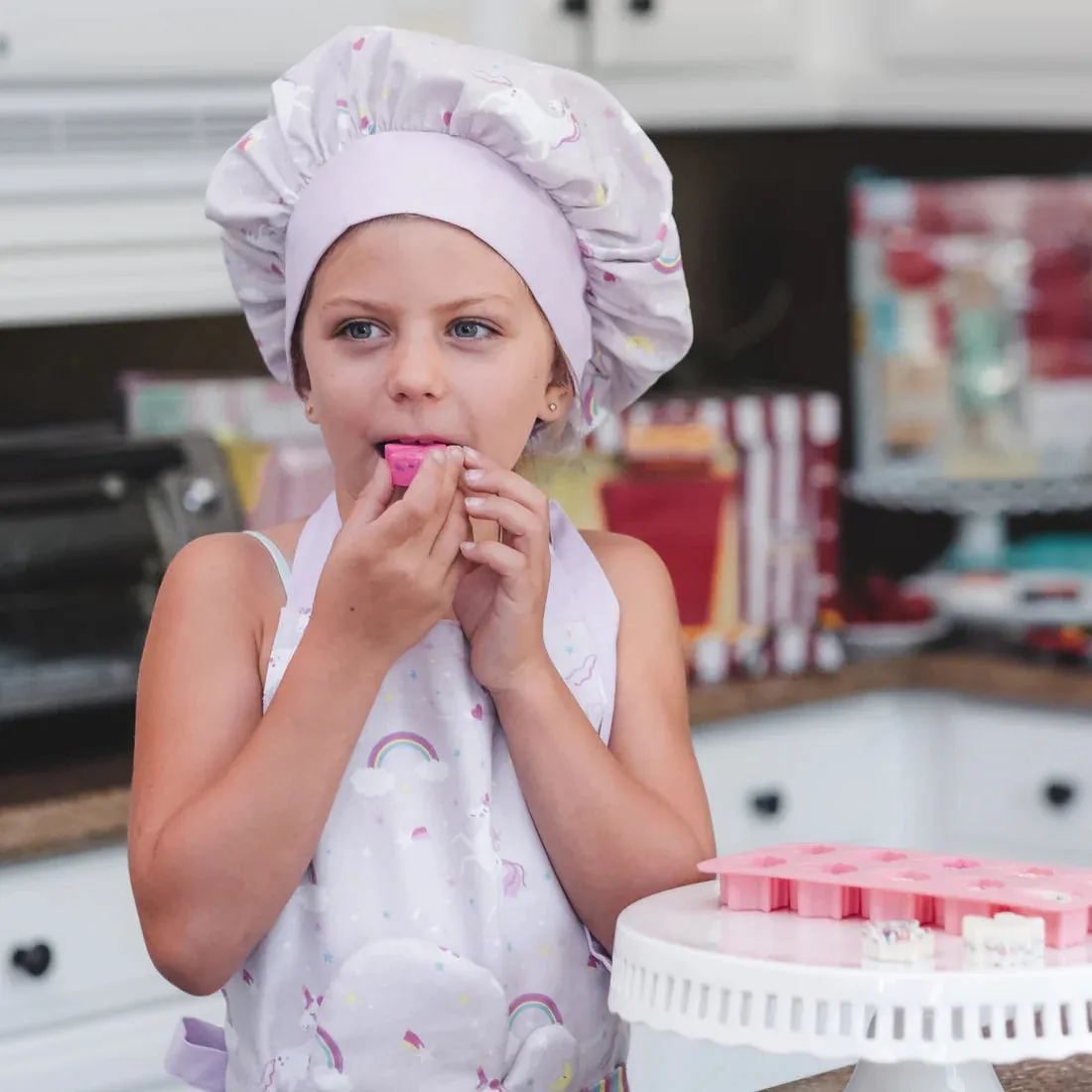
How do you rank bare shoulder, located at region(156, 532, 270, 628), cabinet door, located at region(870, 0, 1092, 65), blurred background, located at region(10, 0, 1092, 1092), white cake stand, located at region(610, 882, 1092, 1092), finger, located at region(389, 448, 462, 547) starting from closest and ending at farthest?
white cake stand, located at region(610, 882, 1092, 1092), finger, located at region(389, 448, 462, 547), bare shoulder, located at region(156, 532, 270, 628), blurred background, located at region(10, 0, 1092, 1092), cabinet door, located at region(870, 0, 1092, 65)

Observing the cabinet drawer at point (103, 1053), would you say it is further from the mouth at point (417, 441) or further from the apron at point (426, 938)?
the mouth at point (417, 441)

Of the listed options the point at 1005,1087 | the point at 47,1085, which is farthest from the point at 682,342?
the point at 47,1085

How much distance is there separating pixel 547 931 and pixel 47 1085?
835mm

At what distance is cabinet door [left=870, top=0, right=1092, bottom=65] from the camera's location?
2.38 metres

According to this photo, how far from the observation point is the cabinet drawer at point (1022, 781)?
216 cm

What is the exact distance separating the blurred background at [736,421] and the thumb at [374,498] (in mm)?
761

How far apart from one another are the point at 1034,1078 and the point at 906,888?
9.0 inches

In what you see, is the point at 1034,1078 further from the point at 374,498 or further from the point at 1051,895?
the point at 374,498

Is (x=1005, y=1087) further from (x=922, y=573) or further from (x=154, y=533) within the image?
(x=922, y=573)

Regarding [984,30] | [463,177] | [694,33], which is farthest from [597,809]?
[984,30]

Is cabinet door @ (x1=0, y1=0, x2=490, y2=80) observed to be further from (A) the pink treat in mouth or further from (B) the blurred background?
(A) the pink treat in mouth

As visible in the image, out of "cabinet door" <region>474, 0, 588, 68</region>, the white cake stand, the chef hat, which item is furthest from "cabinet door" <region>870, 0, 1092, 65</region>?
the white cake stand

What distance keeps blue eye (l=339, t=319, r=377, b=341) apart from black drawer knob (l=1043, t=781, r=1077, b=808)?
57.7 inches

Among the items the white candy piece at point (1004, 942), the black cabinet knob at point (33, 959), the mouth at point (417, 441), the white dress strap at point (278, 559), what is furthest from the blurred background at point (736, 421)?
the white candy piece at point (1004, 942)
